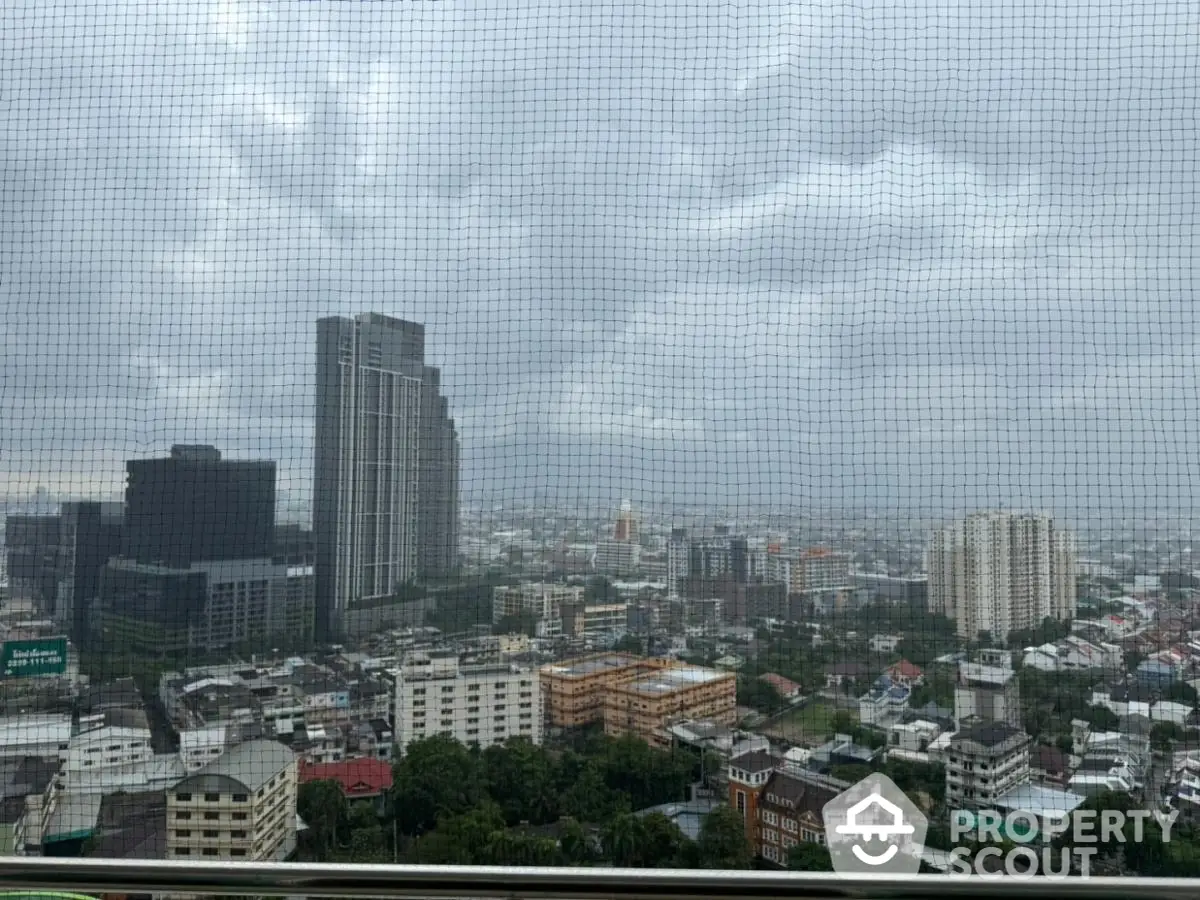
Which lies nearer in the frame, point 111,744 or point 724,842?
point 724,842

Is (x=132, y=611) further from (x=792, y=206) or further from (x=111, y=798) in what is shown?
(x=792, y=206)

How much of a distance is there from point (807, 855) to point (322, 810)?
875mm

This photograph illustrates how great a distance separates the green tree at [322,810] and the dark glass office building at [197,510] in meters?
0.44

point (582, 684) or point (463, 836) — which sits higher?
point (582, 684)

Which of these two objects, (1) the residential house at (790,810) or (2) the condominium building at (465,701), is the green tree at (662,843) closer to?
(1) the residential house at (790,810)

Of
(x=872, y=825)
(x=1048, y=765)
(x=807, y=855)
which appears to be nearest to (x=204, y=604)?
(x=807, y=855)

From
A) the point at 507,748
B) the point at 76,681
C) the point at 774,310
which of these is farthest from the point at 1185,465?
the point at 76,681

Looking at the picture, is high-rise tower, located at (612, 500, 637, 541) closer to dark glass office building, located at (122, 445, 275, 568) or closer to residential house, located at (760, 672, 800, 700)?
residential house, located at (760, 672, 800, 700)

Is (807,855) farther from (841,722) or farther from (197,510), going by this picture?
(197,510)

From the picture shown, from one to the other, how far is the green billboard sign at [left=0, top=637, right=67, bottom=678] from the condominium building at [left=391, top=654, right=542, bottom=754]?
67cm

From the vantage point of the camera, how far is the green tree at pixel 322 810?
1.46 metres

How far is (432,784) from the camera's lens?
1.50 m

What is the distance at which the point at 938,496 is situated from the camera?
4.78 feet

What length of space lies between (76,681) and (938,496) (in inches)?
65.6
